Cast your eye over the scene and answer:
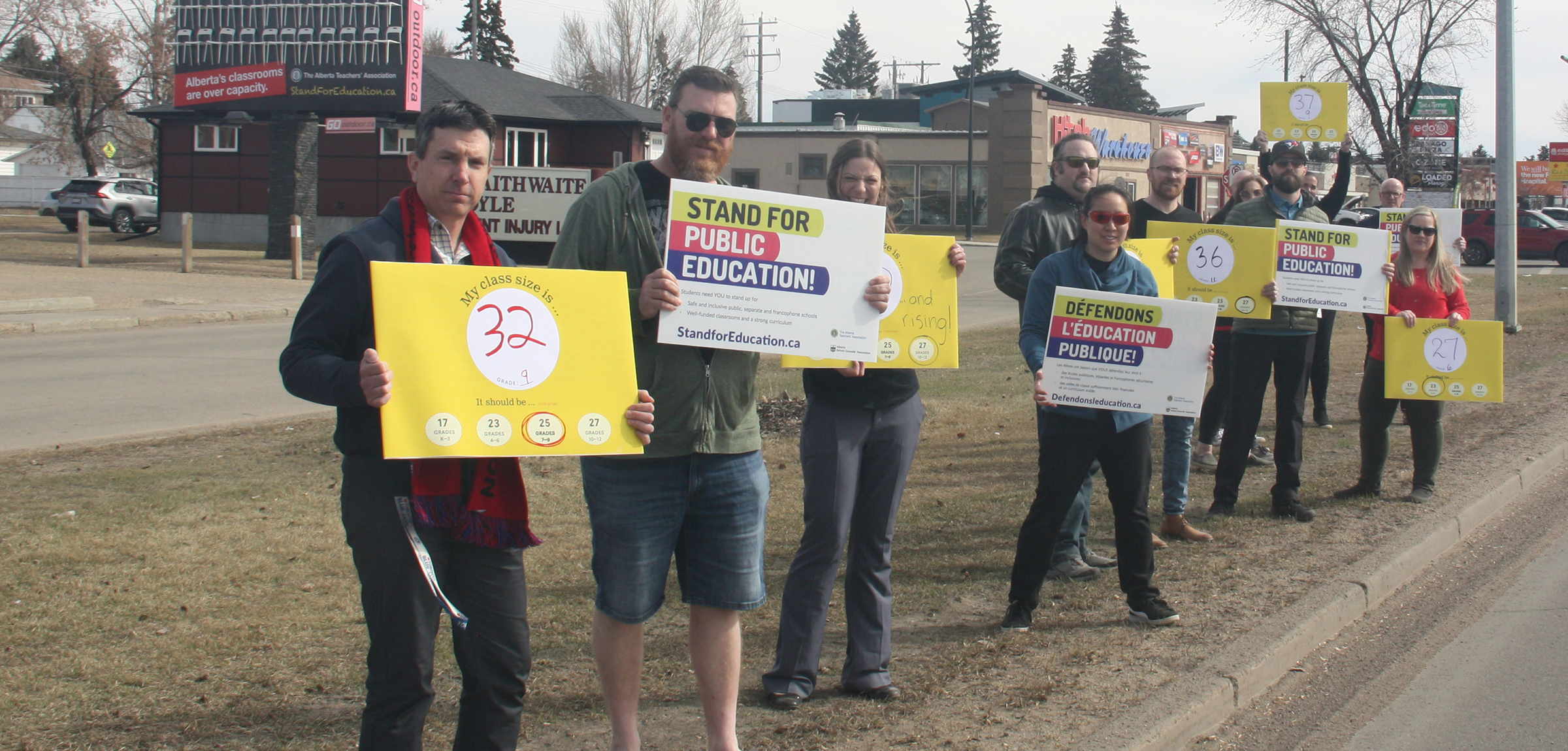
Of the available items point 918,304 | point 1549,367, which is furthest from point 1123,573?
point 1549,367

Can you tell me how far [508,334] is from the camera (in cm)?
313

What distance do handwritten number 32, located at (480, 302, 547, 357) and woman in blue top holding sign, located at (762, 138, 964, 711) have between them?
1279mm

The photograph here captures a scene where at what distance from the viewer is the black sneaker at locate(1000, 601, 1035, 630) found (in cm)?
511

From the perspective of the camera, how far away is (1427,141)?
38.5 meters

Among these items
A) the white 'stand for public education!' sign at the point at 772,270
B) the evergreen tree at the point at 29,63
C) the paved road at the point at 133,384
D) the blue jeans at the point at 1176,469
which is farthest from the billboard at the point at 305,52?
the evergreen tree at the point at 29,63

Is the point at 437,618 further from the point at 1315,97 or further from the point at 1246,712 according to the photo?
the point at 1315,97

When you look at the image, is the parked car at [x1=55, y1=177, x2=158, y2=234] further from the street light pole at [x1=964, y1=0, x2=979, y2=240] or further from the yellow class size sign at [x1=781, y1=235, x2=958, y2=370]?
the yellow class size sign at [x1=781, y1=235, x2=958, y2=370]

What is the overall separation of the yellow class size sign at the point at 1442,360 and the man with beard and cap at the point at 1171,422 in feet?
5.16

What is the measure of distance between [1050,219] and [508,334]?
10.8ft

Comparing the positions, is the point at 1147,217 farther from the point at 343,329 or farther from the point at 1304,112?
the point at 343,329

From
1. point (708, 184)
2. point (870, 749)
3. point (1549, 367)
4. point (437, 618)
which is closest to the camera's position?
point (437, 618)

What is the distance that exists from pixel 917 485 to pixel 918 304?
355cm

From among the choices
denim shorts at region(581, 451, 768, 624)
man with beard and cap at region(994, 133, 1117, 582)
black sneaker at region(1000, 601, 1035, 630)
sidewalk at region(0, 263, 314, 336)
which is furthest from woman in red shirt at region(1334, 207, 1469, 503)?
sidewalk at region(0, 263, 314, 336)

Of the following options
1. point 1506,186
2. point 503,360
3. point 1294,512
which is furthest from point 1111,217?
point 1506,186
